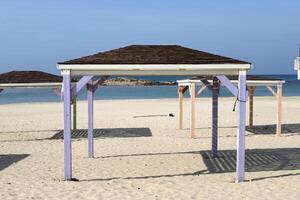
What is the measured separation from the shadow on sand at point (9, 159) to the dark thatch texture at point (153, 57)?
3.53m

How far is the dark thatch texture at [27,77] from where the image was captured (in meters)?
16.0

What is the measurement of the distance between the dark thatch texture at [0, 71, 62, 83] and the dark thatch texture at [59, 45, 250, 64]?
6860 millimetres

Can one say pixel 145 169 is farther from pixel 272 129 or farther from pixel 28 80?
pixel 272 129

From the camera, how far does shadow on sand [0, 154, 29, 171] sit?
37.6 ft

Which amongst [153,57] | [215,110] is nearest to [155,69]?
[153,57]

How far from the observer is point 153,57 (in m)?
Answer: 9.45

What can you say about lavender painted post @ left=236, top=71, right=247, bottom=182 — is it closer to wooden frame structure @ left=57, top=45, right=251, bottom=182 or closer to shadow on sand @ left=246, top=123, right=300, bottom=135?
wooden frame structure @ left=57, top=45, right=251, bottom=182

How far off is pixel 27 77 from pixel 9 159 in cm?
483

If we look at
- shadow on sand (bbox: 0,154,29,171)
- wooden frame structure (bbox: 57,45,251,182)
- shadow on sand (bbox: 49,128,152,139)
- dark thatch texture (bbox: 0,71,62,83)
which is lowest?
shadow on sand (bbox: 49,128,152,139)

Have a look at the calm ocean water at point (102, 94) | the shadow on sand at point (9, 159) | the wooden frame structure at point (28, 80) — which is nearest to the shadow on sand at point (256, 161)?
the shadow on sand at point (9, 159)

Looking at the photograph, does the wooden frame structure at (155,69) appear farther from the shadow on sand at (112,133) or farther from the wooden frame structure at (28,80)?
the shadow on sand at (112,133)

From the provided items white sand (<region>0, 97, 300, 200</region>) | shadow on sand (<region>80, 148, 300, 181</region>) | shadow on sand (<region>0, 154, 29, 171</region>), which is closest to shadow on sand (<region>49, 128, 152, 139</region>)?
white sand (<region>0, 97, 300, 200</region>)

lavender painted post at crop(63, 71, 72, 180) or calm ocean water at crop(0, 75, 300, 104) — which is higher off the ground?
lavender painted post at crop(63, 71, 72, 180)

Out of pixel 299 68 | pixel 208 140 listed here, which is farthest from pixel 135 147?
pixel 299 68
